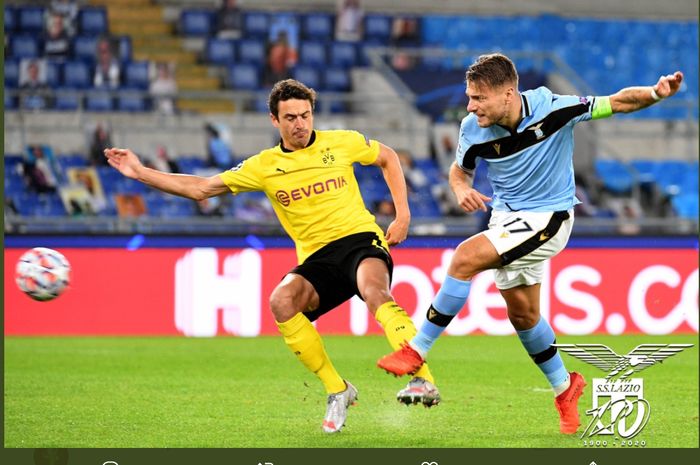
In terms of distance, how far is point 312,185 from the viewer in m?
7.55

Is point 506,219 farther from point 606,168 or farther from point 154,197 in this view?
point 606,168

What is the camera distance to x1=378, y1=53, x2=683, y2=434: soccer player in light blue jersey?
6.89m

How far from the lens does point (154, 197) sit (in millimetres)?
16547

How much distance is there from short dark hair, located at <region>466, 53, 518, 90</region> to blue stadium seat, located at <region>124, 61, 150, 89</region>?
12.7m

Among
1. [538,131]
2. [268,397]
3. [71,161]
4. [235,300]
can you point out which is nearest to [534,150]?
[538,131]

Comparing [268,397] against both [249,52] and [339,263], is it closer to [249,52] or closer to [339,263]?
[339,263]

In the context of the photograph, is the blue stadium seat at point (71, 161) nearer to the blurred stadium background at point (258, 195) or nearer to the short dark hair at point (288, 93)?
the blurred stadium background at point (258, 195)

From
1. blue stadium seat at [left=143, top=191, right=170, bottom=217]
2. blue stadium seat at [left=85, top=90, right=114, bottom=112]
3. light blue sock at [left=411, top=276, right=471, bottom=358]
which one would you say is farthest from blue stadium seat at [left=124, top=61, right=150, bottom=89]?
light blue sock at [left=411, top=276, right=471, bottom=358]

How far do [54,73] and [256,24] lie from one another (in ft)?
12.1

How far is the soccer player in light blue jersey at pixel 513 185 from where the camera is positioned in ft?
22.6

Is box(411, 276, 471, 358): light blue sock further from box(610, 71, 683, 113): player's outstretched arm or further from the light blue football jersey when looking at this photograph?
box(610, 71, 683, 113): player's outstretched arm

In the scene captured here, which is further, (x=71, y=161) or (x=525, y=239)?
(x=71, y=161)

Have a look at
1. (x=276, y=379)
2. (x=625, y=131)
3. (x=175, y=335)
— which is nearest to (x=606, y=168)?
(x=625, y=131)

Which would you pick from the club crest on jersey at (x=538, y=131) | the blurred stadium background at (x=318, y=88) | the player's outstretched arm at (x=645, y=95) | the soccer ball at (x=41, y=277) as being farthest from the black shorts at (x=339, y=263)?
the blurred stadium background at (x=318, y=88)
